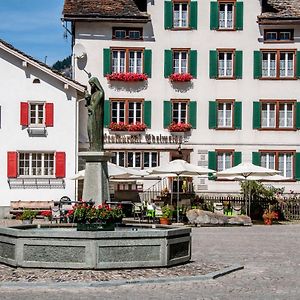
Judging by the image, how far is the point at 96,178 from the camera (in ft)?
61.3

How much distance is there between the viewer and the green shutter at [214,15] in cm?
4069

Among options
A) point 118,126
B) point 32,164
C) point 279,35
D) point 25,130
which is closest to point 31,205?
point 32,164

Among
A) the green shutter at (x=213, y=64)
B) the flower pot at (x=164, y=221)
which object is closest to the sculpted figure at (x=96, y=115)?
the flower pot at (x=164, y=221)

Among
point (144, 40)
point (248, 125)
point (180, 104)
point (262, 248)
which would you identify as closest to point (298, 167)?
point (248, 125)

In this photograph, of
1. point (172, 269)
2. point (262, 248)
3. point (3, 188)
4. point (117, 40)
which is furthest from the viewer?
point (117, 40)

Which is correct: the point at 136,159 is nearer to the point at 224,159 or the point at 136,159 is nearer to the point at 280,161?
the point at 224,159

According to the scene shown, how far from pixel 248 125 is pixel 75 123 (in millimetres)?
9079

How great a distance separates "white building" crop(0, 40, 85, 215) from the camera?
121 feet

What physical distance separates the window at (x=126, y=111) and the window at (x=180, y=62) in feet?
8.09

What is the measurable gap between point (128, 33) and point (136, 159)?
20.5 feet

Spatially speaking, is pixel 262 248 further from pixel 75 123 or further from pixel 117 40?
pixel 117 40

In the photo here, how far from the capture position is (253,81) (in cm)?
4075

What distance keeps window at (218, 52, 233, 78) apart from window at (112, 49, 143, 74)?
3940 mm

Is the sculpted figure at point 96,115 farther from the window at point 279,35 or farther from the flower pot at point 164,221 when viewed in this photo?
the window at point 279,35
